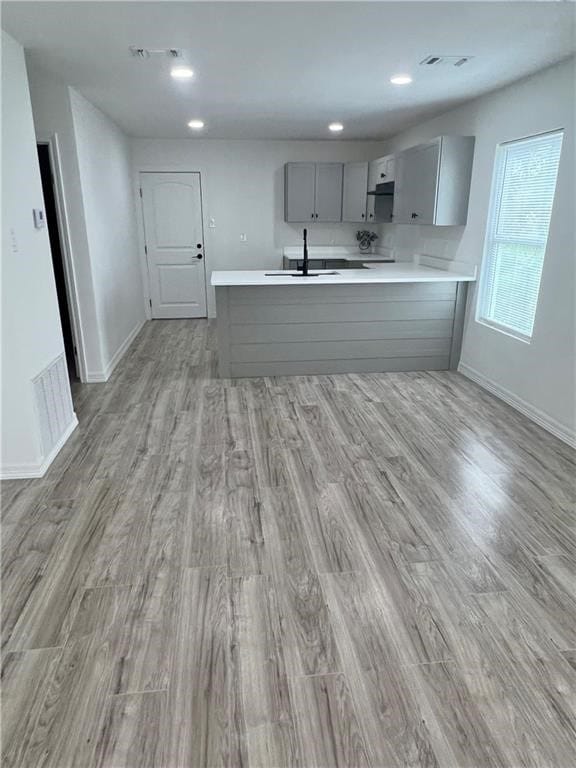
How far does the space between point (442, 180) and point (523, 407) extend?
222 centimetres

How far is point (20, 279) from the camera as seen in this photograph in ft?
9.13

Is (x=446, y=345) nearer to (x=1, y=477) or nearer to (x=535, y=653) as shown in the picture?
(x=535, y=653)

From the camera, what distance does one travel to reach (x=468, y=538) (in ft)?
7.82

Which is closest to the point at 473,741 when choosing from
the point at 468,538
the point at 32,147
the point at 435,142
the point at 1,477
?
the point at 468,538

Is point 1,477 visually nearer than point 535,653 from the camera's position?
No

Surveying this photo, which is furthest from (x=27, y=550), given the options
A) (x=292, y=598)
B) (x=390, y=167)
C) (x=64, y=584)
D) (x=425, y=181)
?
(x=390, y=167)

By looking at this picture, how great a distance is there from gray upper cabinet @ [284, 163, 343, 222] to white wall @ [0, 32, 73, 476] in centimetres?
423

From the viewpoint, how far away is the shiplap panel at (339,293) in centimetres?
452

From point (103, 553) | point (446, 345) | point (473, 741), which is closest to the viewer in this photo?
point (473, 741)

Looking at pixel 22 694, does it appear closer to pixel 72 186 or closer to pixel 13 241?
pixel 13 241

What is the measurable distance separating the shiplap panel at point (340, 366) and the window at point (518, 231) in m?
0.69

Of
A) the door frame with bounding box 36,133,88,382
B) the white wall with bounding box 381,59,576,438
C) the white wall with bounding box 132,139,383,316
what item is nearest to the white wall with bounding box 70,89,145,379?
the door frame with bounding box 36,133,88,382

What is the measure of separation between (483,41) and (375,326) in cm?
241

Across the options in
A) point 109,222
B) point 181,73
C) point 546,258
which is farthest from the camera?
point 109,222
